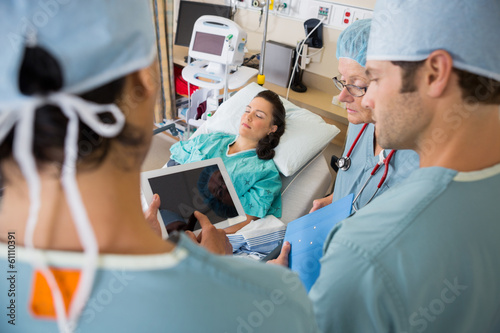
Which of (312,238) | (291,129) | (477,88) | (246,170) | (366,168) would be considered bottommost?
(246,170)

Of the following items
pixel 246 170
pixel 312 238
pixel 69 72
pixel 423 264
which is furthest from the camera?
pixel 246 170

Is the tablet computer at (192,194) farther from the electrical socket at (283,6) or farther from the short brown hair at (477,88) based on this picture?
the electrical socket at (283,6)

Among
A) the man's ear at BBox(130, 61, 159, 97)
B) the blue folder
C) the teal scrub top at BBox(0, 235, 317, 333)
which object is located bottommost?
the blue folder

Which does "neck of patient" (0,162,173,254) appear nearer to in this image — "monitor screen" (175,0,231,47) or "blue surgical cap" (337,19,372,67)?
"blue surgical cap" (337,19,372,67)

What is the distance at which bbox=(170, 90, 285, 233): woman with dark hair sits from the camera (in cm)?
199

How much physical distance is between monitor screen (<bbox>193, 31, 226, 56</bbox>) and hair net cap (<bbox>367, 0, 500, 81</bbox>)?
1.68 m

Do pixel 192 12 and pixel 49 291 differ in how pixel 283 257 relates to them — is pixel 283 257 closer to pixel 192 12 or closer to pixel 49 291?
pixel 49 291

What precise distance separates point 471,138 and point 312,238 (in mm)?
675

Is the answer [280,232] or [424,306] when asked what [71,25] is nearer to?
[424,306]

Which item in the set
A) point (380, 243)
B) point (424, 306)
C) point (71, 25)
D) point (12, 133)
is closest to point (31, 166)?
point (12, 133)

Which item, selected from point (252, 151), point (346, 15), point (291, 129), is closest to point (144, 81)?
point (252, 151)

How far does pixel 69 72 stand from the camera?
37cm

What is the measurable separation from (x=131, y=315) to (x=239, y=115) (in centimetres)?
215

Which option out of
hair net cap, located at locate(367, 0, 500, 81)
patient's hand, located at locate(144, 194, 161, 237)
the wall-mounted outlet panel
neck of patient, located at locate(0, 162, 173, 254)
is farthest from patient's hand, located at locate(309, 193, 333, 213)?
the wall-mounted outlet panel
